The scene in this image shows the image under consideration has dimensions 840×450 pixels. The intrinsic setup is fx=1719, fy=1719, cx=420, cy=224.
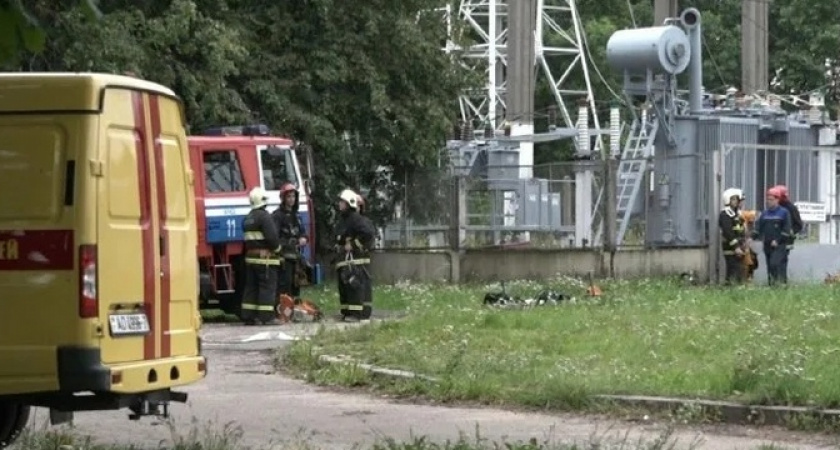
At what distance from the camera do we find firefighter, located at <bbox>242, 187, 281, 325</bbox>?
2292 cm

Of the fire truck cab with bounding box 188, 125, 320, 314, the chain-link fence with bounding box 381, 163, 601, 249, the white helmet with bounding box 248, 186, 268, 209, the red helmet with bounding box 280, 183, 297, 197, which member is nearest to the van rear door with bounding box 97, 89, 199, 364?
the white helmet with bounding box 248, 186, 268, 209

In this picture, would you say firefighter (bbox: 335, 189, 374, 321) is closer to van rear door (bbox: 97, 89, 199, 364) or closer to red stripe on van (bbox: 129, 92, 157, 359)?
van rear door (bbox: 97, 89, 199, 364)

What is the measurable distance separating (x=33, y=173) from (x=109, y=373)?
51.3 inches

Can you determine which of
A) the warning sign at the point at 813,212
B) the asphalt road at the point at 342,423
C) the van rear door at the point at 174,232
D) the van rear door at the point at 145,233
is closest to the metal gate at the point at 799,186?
the warning sign at the point at 813,212

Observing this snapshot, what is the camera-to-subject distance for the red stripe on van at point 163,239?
11250 mm

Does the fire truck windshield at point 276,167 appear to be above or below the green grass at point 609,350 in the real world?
above

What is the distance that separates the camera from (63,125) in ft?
34.5

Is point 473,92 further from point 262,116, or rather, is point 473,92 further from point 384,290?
point 384,290

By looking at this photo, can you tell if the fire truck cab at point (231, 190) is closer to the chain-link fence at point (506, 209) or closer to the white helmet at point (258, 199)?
the white helmet at point (258, 199)

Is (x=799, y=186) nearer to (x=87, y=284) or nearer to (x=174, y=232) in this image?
(x=174, y=232)

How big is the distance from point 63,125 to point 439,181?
23540 millimetres

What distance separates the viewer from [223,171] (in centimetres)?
2609

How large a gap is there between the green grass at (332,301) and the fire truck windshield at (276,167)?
6.63 feet

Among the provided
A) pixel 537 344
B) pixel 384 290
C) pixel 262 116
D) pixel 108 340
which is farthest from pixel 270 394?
pixel 262 116
